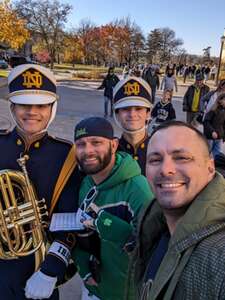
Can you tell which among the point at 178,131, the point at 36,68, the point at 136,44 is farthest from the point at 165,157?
the point at 136,44

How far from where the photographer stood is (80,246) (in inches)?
86.7

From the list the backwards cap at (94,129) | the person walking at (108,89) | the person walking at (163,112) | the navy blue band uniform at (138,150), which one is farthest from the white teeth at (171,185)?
the person walking at (108,89)

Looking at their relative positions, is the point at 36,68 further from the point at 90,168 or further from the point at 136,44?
the point at 136,44

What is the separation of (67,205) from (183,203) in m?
1.06

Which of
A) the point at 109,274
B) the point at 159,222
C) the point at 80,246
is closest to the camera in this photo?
the point at 159,222

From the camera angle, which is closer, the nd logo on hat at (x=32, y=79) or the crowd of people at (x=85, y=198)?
the crowd of people at (x=85, y=198)

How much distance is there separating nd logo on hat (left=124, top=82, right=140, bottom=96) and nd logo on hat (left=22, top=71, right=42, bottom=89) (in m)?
0.96

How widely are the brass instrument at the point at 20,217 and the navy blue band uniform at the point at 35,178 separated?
0.10 m

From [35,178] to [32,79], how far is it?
57 centimetres

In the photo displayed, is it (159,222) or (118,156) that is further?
(118,156)

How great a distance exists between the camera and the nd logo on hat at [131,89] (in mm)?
3115

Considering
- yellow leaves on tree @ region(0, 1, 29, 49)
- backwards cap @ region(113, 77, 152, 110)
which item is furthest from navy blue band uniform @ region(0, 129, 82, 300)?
yellow leaves on tree @ region(0, 1, 29, 49)

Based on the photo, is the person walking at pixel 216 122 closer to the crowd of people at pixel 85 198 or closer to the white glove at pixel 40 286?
the crowd of people at pixel 85 198

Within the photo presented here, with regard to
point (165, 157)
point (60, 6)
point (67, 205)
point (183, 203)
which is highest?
point (60, 6)
